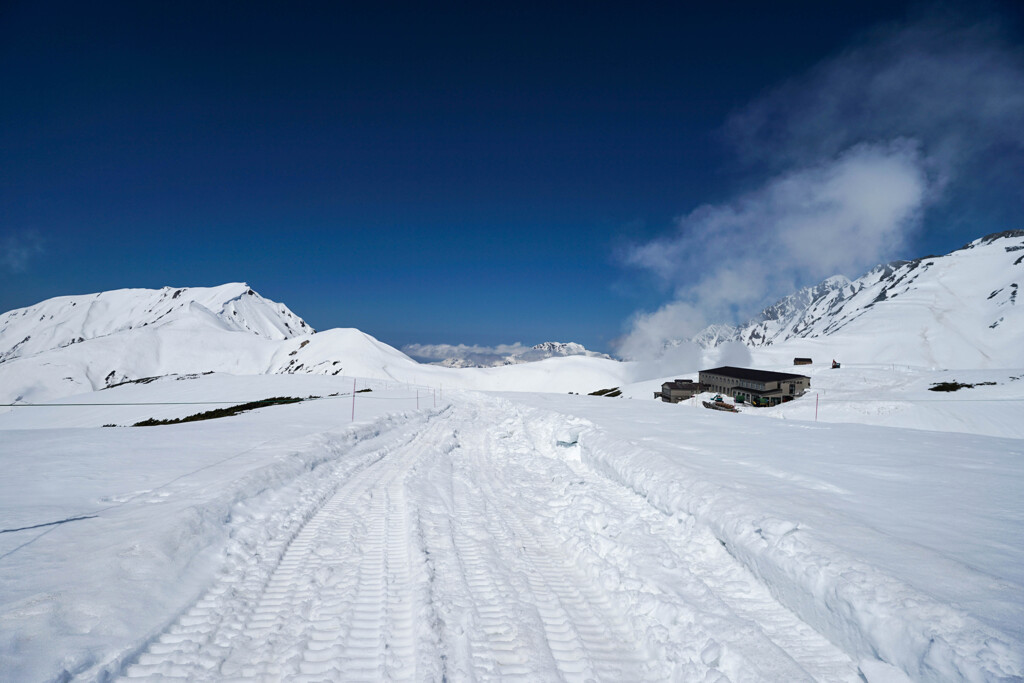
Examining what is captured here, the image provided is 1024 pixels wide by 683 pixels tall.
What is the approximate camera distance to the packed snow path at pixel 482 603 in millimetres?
4285

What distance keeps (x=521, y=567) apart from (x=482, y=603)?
1156 millimetres

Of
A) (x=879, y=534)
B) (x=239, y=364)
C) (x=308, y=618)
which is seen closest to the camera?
(x=308, y=618)

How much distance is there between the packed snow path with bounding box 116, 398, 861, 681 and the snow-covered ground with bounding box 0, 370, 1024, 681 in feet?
0.09

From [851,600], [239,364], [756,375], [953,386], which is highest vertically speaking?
[239,364]

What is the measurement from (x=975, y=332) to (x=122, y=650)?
250m

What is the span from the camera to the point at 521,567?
647 cm

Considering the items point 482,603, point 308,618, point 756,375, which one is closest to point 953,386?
point 756,375

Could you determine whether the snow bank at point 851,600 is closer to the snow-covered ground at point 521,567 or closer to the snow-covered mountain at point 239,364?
the snow-covered ground at point 521,567

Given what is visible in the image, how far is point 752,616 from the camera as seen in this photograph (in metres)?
5.13

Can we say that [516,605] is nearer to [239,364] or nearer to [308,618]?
[308,618]

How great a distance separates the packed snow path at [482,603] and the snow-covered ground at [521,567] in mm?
29

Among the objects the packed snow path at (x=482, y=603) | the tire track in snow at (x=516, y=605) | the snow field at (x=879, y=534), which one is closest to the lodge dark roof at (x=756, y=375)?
the snow field at (x=879, y=534)

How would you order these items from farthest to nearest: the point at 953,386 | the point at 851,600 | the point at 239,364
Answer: the point at 239,364
the point at 953,386
the point at 851,600

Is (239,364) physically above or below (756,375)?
above
